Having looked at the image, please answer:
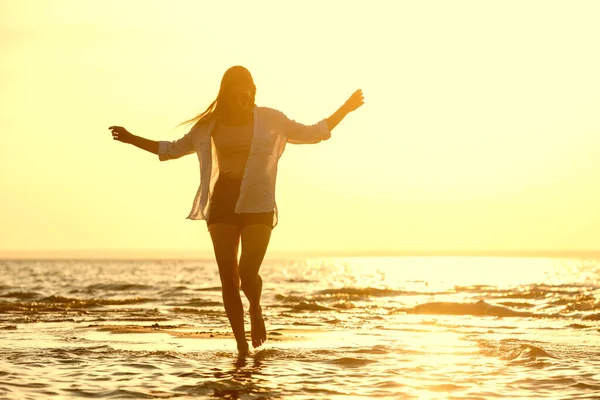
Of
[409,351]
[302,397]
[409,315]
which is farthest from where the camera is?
[409,315]

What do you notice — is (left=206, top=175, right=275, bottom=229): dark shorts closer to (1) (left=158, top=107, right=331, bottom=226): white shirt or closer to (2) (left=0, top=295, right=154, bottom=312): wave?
(1) (left=158, top=107, right=331, bottom=226): white shirt

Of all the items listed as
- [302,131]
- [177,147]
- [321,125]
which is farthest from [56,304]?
[321,125]

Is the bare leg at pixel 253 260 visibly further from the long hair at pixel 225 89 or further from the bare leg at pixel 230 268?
the long hair at pixel 225 89

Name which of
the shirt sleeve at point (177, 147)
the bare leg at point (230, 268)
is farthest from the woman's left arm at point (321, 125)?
the bare leg at point (230, 268)

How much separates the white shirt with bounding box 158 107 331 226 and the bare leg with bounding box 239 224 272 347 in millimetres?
211

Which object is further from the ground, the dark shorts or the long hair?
the long hair

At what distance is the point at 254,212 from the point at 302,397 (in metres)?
2.49

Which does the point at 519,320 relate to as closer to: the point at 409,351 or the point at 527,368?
the point at 409,351

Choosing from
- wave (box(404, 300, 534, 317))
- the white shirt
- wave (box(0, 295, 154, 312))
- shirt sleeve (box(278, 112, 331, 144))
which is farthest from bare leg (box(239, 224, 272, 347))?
wave (box(0, 295, 154, 312))

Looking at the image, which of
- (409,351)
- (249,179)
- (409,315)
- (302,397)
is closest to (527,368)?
(409,351)

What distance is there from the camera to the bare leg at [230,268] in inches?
323

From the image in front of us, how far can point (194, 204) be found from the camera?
27.5 ft

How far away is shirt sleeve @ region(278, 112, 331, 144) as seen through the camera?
26.6ft

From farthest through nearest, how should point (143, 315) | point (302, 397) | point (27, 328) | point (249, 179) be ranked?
1. point (143, 315)
2. point (27, 328)
3. point (249, 179)
4. point (302, 397)
